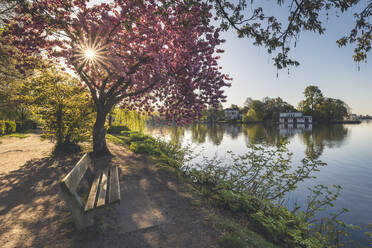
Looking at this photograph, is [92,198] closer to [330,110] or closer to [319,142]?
[319,142]

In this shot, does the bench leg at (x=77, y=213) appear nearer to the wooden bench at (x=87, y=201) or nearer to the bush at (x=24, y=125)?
the wooden bench at (x=87, y=201)

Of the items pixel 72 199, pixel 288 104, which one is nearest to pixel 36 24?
pixel 72 199

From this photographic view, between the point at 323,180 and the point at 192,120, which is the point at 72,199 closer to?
the point at 192,120

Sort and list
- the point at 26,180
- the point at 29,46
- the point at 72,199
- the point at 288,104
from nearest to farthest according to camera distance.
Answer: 1. the point at 72,199
2. the point at 26,180
3. the point at 29,46
4. the point at 288,104

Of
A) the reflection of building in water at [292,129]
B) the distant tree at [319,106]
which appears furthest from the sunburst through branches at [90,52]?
the distant tree at [319,106]

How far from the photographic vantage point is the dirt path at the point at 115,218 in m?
2.96

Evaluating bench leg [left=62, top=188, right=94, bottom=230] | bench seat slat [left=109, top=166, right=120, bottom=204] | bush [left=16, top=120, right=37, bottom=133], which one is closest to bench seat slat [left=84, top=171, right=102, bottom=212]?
bench leg [left=62, top=188, right=94, bottom=230]

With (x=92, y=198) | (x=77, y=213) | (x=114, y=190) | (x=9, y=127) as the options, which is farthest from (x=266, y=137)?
(x=9, y=127)

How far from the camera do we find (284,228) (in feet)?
12.0

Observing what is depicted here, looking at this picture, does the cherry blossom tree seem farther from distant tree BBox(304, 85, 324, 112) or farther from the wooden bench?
distant tree BBox(304, 85, 324, 112)

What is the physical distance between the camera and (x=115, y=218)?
3562 mm

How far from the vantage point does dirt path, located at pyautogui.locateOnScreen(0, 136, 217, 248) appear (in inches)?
116

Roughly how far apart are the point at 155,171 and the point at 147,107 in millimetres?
3739

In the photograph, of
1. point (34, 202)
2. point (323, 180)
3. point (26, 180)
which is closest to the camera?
point (34, 202)
